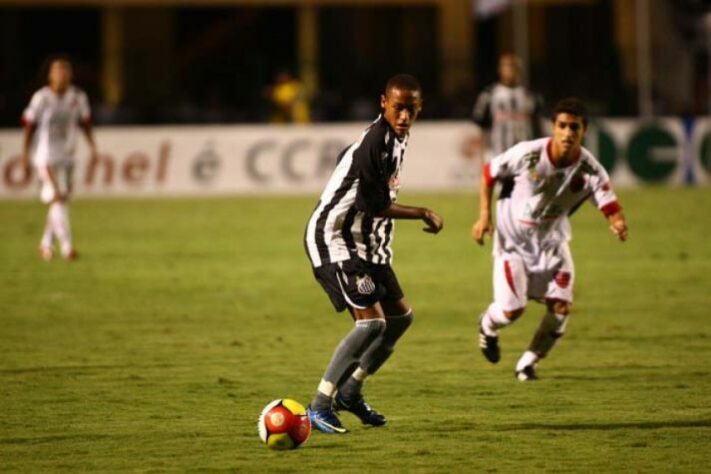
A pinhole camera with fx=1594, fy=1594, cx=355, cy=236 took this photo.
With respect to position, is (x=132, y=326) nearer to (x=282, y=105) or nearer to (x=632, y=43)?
(x=282, y=105)

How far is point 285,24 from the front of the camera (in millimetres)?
47281

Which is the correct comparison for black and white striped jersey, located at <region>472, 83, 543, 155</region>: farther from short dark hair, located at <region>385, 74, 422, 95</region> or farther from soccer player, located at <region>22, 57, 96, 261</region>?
short dark hair, located at <region>385, 74, 422, 95</region>

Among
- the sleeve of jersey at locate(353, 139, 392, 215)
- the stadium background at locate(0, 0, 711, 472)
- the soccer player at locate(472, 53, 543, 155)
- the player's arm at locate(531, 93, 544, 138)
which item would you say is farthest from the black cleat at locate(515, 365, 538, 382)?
the player's arm at locate(531, 93, 544, 138)

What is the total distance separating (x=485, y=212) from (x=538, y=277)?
30.1 inches

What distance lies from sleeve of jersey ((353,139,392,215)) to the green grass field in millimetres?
1251

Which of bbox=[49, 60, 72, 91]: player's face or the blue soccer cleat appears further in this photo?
bbox=[49, 60, 72, 91]: player's face

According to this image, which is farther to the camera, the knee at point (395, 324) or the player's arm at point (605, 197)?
the player's arm at point (605, 197)

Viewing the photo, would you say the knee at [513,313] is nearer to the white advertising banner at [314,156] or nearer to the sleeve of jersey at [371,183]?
the sleeve of jersey at [371,183]

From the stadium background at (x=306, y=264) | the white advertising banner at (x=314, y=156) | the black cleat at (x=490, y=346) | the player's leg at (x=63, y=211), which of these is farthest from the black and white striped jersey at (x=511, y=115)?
the black cleat at (x=490, y=346)

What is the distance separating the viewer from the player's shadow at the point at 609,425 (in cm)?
873

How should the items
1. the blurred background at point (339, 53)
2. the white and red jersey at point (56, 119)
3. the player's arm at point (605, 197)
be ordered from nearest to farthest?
the player's arm at point (605, 197) → the white and red jersey at point (56, 119) → the blurred background at point (339, 53)

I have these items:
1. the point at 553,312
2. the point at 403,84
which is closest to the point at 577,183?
the point at 553,312

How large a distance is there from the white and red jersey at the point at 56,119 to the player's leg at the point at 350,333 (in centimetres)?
1070

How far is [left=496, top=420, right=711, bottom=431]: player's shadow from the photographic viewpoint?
28.7 feet
